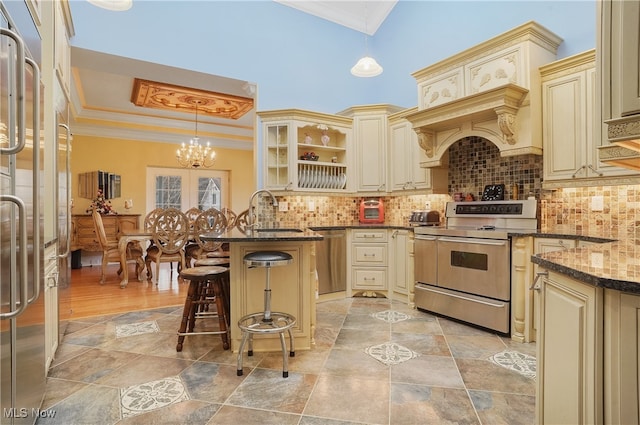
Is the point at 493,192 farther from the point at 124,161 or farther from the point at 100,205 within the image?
the point at 124,161

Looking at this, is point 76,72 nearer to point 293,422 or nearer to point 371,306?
point 371,306

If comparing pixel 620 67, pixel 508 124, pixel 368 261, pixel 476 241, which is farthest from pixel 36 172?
pixel 368 261

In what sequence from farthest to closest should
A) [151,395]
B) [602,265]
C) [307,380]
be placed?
[307,380]
[151,395]
[602,265]

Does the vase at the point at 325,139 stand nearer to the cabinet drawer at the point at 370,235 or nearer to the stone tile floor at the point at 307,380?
the cabinet drawer at the point at 370,235

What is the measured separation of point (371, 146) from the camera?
14.9 feet

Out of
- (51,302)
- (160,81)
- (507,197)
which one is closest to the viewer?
(51,302)

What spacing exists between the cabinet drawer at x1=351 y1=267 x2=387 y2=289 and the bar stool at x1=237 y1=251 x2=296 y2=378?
1.68 m

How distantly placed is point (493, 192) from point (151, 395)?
3.42m

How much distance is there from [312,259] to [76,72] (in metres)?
4.78

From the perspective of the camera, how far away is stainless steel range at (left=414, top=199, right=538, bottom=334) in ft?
9.50

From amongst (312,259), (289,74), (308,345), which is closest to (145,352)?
(308,345)

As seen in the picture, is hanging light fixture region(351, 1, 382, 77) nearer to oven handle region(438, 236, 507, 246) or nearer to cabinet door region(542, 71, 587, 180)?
cabinet door region(542, 71, 587, 180)

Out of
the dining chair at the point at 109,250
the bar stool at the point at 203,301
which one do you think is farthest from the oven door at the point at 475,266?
the dining chair at the point at 109,250

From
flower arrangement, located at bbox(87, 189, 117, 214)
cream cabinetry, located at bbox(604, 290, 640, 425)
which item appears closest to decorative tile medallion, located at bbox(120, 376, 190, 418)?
cream cabinetry, located at bbox(604, 290, 640, 425)
